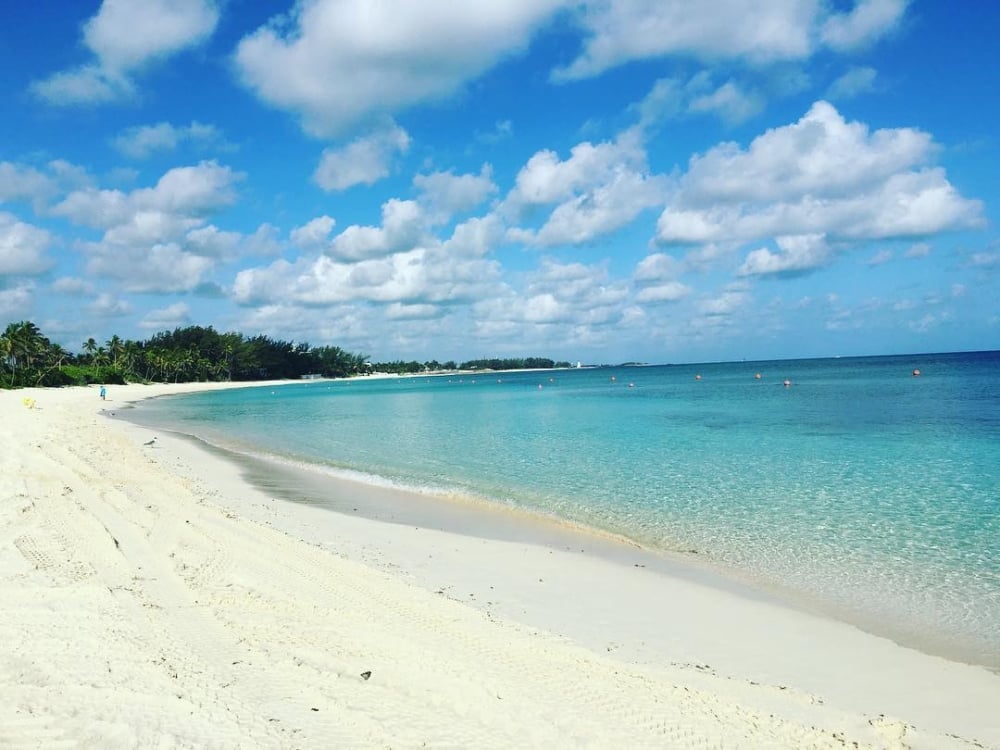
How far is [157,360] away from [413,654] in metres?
135

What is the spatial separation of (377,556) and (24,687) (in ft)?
21.6

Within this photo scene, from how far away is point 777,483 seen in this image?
62.1 ft

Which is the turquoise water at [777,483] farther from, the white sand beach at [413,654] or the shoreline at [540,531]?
the white sand beach at [413,654]

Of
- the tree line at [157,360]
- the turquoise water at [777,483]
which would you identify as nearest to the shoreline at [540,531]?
the turquoise water at [777,483]

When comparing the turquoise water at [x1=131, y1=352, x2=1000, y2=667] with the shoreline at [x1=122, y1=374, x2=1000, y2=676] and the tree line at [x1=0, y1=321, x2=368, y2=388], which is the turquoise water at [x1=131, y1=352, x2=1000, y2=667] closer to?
the shoreline at [x1=122, y1=374, x2=1000, y2=676]

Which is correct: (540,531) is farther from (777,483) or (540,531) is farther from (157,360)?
(157,360)

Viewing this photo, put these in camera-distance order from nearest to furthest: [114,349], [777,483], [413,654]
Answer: [413,654] → [777,483] → [114,349]

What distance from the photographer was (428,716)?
5.35 metres

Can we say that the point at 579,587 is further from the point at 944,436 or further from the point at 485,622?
the point at 944,436

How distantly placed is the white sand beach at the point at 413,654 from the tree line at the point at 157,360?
8515cm

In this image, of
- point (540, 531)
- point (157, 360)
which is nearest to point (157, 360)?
point (157, 360)

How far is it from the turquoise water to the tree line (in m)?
53.0

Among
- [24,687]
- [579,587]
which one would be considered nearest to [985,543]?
[579,587]

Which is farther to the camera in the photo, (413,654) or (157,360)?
(157,360)
